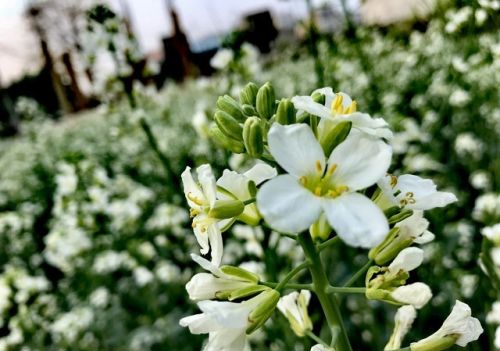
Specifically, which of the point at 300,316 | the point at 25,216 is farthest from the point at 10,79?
the point at 300,316

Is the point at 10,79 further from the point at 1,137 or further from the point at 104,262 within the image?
the point at 104,262

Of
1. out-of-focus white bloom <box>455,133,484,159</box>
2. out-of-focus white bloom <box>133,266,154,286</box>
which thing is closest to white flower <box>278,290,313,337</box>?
out-of-focus white bloom <box>133,266,154,286</box>

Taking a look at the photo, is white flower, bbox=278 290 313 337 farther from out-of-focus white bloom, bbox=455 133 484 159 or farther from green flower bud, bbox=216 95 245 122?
out-of-focus white bloom, bbox=455 133 484 159

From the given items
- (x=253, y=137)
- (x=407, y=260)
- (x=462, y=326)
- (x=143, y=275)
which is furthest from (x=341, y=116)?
(x=143, y=275)

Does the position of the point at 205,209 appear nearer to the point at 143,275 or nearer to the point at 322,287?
the point at 322,287

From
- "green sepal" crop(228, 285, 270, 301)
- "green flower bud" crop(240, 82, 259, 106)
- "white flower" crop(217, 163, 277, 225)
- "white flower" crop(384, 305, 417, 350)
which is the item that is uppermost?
"green flower bud" crop(240, 82, 259, 106)

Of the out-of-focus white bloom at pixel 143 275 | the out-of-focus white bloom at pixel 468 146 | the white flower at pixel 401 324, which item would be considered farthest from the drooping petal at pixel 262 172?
the out-of-focus white bloom at pixel 468 146
